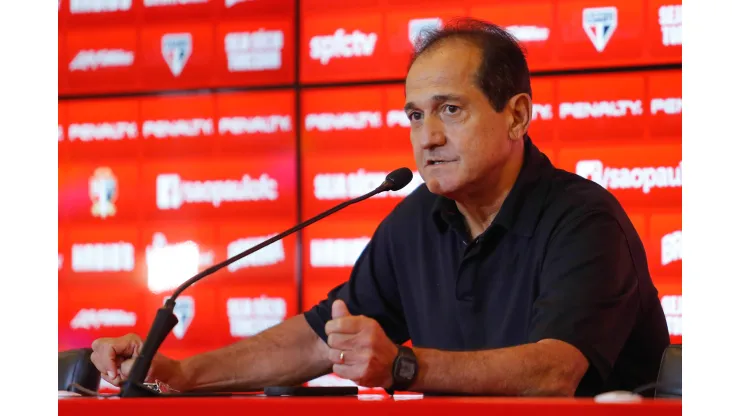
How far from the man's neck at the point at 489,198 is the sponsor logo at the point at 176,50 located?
6.06 ft

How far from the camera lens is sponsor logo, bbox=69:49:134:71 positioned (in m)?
3.53

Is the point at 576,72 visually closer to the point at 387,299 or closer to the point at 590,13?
the point at 590,13

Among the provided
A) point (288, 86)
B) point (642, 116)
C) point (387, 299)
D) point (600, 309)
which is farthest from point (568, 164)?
point (600, 309)

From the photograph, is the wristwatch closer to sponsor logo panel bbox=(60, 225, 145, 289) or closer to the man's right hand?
the man's right hand

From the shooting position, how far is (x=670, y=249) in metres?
3.09

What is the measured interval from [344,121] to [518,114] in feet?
4.77

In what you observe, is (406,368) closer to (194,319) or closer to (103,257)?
(194,319)

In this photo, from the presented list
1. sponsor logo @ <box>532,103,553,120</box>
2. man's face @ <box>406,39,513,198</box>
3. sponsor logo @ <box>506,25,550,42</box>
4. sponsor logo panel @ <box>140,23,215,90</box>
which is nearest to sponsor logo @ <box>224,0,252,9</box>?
sponsor logo panel @ <box>140,23,215,90</box>

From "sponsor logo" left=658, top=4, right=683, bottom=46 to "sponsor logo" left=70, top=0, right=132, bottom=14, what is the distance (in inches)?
80.9

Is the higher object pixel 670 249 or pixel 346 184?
pixel 346 184

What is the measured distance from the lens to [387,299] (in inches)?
83.3

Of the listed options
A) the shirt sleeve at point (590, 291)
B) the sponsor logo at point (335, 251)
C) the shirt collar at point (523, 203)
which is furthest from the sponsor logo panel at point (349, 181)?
the shirt sleeve at point (590, 291)

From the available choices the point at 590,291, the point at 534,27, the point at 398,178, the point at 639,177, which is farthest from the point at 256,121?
the point at 590,291

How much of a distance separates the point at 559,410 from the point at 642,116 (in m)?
2.38
